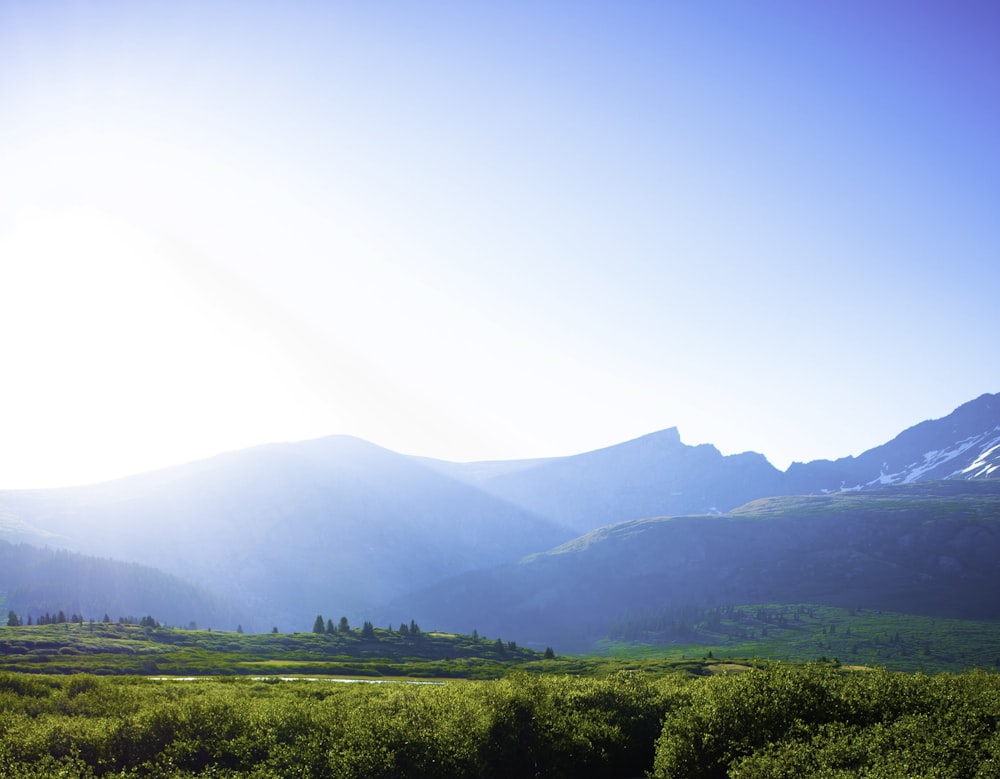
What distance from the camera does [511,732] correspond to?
42.2 meters

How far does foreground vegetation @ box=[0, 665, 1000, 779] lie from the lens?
31.1m

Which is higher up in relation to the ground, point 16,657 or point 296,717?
point 296,717

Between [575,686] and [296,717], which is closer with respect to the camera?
[296,717]

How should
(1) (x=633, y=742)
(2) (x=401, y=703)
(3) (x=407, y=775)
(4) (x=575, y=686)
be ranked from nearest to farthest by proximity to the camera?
(3) (x=407, y=775), (2) (x=401, y=703), (1) (x=633, y=742), (4) (x=575, y=686)

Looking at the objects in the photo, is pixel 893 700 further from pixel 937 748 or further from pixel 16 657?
pixel 16 657

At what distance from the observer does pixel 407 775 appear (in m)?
35.6

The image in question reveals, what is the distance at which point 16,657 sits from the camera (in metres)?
118

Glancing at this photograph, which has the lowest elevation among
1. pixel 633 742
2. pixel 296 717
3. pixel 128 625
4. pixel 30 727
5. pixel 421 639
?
pixel 421 639

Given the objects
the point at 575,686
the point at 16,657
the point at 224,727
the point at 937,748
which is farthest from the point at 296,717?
the point at 16,657

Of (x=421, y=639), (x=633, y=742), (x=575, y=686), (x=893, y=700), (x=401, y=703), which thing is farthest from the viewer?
(x=421, y=639)

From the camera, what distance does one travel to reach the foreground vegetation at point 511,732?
3111 centimetres

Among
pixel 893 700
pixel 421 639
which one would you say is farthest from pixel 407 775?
pixel 421 639

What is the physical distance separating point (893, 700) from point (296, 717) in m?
35.8

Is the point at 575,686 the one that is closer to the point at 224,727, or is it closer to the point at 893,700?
the point at 893,700
